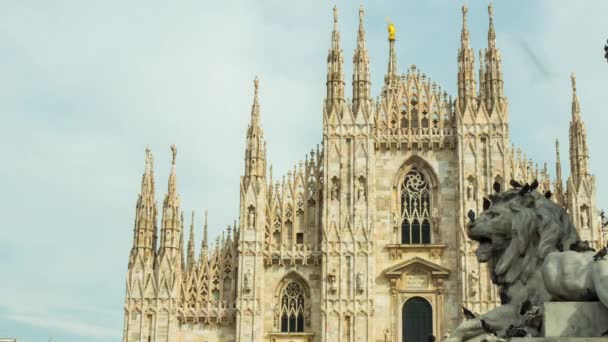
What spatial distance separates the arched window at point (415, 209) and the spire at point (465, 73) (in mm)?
2954

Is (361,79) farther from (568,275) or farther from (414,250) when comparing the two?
(568,275)

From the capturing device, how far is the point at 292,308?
105 ft

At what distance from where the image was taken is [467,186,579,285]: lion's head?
6844 millimetres

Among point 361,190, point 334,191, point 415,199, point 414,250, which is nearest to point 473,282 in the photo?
point 414,250

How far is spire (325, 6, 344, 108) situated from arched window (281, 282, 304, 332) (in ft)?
21.4

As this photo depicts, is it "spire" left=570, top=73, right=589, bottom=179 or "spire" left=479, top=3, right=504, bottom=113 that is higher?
"spire" left=479, top=3, right=504, bottom=113

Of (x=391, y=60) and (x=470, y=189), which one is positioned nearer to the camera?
(x=470, y=189)

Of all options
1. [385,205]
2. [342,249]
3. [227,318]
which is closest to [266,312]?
[227,318]

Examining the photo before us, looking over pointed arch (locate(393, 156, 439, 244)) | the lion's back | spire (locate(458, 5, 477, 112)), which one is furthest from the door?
the lion's back

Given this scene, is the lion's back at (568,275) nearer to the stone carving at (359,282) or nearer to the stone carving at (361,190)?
the stone carving at (359,282)

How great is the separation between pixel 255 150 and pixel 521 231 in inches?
1024

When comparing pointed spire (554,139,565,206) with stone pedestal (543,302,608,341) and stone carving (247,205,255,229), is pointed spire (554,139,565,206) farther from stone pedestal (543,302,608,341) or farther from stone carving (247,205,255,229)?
stone pedestal (543,302,608,341)

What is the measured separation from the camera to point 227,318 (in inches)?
1244

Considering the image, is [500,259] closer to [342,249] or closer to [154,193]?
[342,249]
